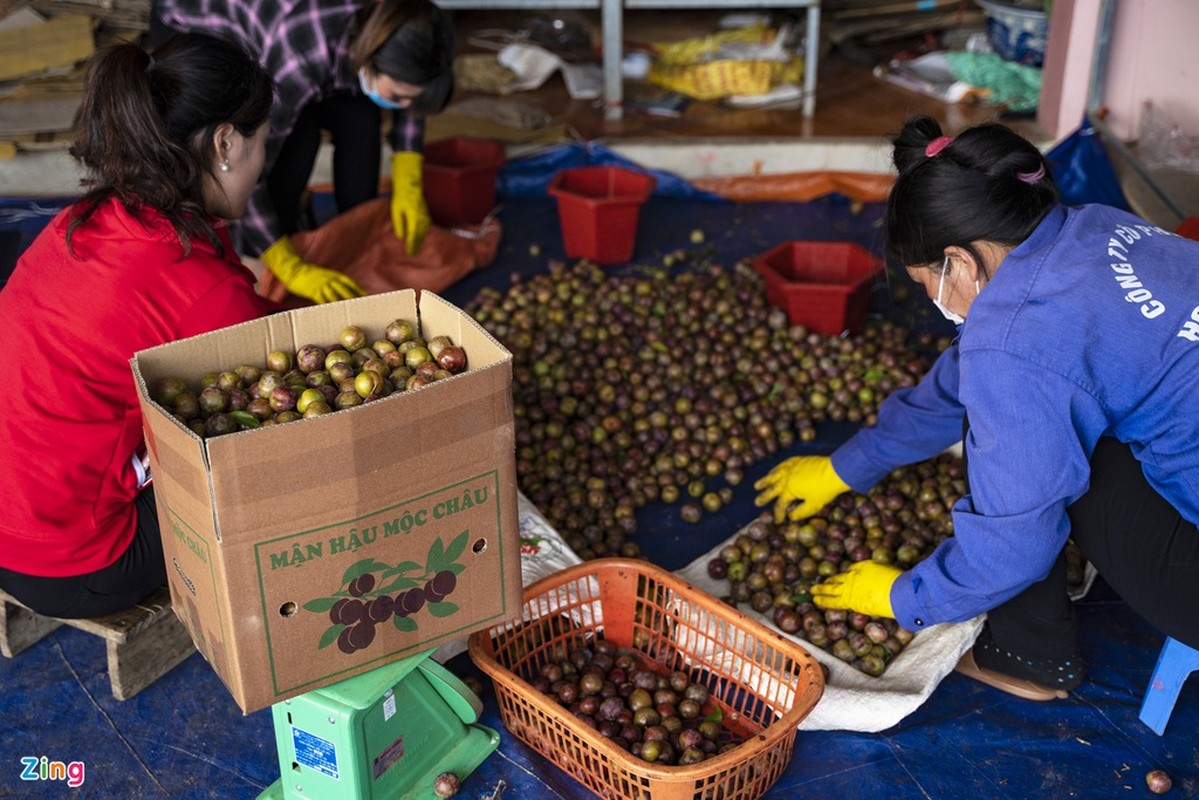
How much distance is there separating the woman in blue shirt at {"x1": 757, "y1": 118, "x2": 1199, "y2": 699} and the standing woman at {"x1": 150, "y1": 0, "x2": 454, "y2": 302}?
183cm

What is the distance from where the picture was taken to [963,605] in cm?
222

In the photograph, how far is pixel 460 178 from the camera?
4719 millimetres

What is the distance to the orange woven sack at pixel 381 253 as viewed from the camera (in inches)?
160

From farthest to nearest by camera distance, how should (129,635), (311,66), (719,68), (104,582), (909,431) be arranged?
(719,68) < (311,66) < (909,431) < (129,635) < (104,582)

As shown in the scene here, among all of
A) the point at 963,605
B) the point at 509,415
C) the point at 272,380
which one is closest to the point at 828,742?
the point at 963,605

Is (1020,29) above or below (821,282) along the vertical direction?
above

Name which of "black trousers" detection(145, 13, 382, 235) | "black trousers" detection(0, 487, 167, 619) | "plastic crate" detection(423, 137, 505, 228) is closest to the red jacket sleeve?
"black trousers" detection(0, 487, 167, 619)

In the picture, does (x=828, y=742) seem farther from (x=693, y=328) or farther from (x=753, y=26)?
(x=753, y=26)

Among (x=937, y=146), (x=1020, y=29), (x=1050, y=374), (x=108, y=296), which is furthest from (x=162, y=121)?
(x=1020, y=29)

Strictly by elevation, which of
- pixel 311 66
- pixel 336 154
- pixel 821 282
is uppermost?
pixel 311 66

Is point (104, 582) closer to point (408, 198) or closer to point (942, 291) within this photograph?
point (942, 291)

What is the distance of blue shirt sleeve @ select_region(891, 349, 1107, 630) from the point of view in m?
1.97

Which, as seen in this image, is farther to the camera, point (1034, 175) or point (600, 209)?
point (600, 209)

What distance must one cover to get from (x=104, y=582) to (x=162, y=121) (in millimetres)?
968
